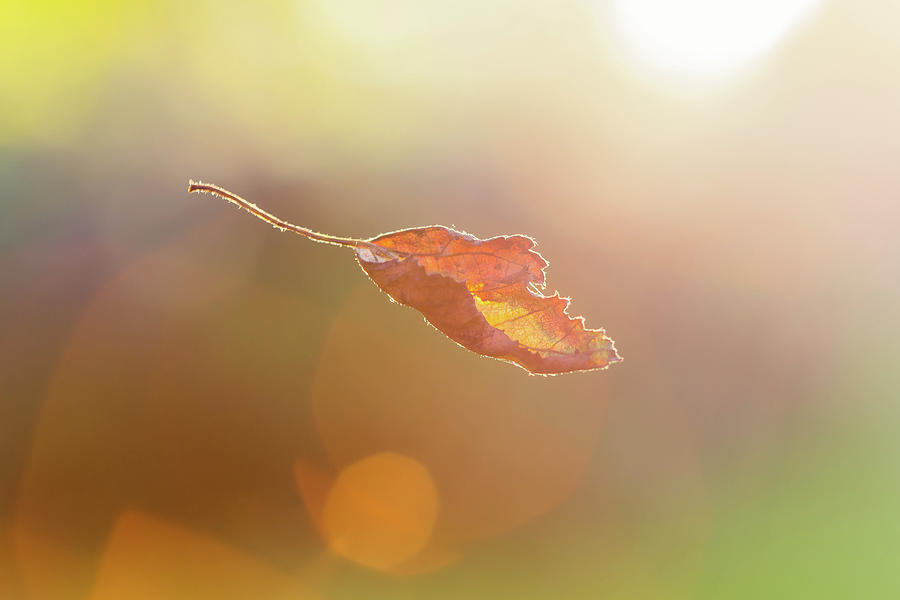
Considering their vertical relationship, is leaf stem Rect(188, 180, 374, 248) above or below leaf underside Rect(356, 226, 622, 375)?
below

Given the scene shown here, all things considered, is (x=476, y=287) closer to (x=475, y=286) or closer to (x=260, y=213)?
(x=475, y=286)

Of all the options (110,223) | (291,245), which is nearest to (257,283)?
(291,245)

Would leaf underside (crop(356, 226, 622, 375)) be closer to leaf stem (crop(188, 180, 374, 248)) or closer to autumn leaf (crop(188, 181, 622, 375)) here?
autumn leaf (crop(188, 181, 622, 375))

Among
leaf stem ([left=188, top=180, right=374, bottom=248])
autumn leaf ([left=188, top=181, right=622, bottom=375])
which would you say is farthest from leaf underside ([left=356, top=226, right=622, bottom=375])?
leaf stem ([left=188, top=180, right=374, bottom=248])

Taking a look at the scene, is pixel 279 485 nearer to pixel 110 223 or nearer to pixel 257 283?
pixel 257 283

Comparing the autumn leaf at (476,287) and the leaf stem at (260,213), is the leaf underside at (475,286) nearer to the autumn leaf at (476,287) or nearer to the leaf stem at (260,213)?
the autumn leaf at (476,287)

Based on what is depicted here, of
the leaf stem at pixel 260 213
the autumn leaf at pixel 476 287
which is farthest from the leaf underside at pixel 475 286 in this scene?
the leaf stem at pixel 260 213

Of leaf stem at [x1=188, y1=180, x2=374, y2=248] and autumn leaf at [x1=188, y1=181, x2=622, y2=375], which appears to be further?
autumn leaf at [x1=188, y1=181, x2=622, y2=375]

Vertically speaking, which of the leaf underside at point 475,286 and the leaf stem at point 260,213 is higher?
the leaf underside at point 475,286
